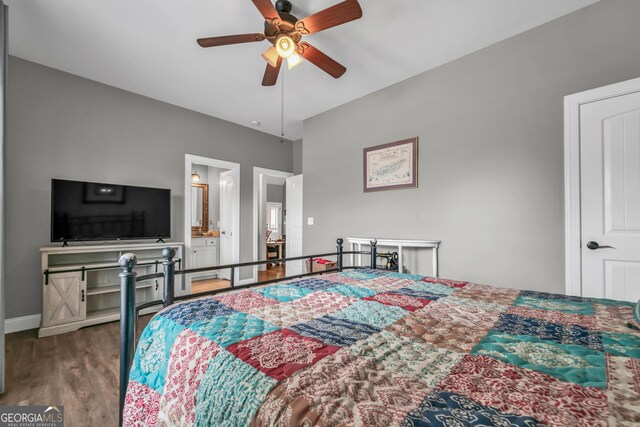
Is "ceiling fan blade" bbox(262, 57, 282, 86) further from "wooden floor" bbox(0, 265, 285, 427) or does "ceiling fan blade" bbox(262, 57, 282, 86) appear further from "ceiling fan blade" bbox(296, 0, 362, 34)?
"wooden floor" bbox(0, 265, 285, 427)

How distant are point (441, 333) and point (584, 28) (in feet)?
9.32

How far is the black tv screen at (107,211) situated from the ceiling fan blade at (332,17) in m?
2.82

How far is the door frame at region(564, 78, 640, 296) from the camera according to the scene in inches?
84.6

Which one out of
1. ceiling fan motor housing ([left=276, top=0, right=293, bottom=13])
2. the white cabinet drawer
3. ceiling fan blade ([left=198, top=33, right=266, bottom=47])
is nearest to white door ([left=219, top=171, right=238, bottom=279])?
the white cabinet drawer

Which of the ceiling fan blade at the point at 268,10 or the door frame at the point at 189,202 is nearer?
the ceiling fan blade at the point at 268,10

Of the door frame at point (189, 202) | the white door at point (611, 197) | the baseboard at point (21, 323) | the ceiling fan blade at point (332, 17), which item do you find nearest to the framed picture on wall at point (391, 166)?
the white door at point (611, 197)

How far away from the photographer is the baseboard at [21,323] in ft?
8.98

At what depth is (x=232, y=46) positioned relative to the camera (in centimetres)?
266

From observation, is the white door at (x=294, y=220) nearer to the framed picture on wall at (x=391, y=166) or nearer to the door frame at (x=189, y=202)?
the door frame at (x=189, y=202)

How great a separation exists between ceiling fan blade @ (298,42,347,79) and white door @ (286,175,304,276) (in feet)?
8.53

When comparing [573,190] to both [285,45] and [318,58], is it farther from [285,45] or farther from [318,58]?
[285,45]

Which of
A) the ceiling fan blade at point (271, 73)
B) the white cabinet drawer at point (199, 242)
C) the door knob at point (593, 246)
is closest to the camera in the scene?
the door knob at point (593, 246)

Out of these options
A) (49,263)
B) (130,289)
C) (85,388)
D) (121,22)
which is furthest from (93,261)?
(130,289)

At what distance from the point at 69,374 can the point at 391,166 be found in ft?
11.6
